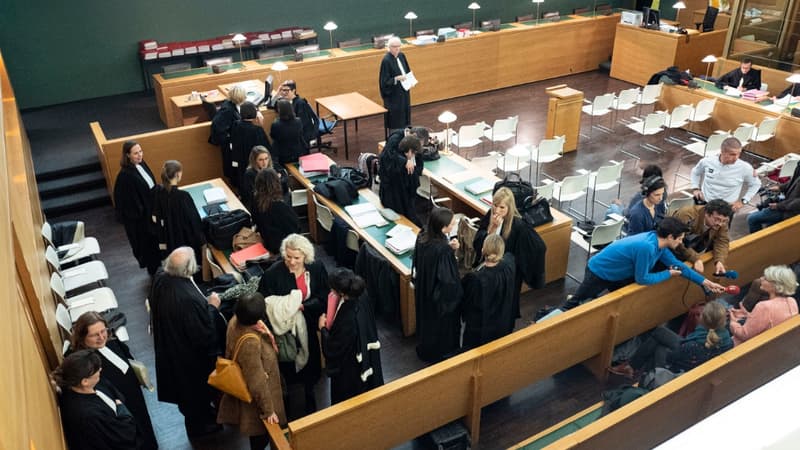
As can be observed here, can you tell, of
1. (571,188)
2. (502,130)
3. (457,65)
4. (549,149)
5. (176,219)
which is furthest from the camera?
(457,65)

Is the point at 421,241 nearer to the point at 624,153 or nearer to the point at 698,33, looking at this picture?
the point at 624,153

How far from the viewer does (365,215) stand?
22.1 feet

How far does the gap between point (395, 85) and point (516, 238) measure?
201 inches

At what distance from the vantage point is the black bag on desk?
20.8 ft

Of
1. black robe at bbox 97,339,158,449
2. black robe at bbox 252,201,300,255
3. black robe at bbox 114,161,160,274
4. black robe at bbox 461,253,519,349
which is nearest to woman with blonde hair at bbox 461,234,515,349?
black robe at bbox 461,253,519,349

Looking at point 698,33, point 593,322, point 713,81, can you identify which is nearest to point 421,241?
point 593,322

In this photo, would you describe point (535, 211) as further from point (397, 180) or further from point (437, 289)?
point (437, 289)

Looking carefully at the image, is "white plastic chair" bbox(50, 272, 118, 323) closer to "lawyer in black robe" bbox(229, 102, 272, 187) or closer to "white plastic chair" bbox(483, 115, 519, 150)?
"lawyer in black robe" bbox(229, 102, 272, 187)

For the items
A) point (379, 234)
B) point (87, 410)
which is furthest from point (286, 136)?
point (87, 410)

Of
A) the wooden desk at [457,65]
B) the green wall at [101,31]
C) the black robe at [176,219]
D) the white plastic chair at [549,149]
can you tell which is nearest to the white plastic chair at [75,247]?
the black robe at [176,219]

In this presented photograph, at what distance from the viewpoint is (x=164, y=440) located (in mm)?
4930

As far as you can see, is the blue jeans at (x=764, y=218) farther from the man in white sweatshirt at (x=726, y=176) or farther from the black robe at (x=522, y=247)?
the black robe at (x=522, y=247)

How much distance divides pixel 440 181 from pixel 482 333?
2795 mm

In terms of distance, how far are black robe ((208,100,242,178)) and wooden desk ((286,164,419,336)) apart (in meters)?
0.93
